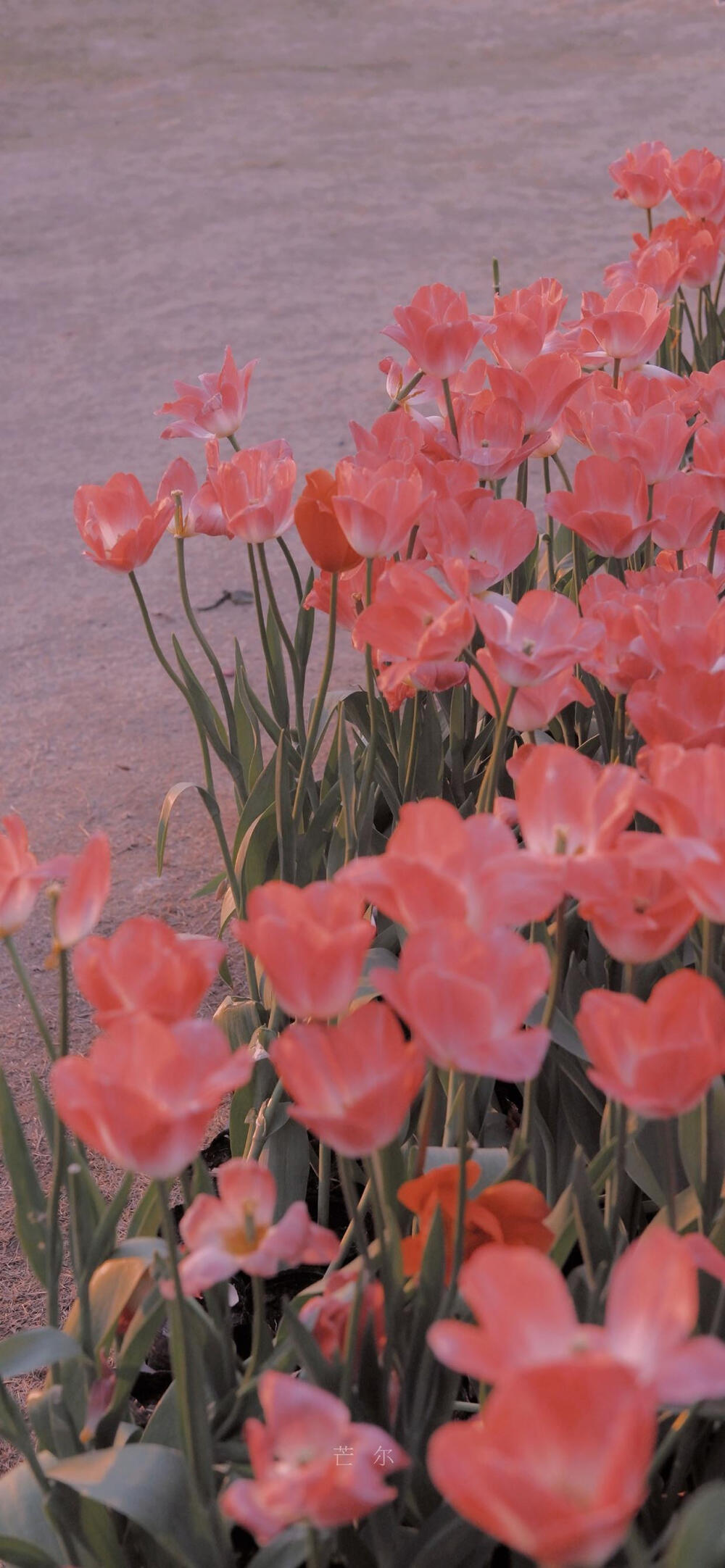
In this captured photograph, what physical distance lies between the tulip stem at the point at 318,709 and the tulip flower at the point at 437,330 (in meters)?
0.20

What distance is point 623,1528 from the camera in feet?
1.14

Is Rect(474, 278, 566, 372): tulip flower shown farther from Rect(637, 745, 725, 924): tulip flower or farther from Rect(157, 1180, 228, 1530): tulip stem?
Rect(157, 1180, 228, 1530): tulip stem

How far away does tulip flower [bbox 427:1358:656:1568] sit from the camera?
333 millimetres

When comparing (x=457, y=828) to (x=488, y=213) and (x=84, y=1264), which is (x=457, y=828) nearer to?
(x=84, y=1264)

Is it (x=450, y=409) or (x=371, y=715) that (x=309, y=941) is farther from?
(x=450, y=409)

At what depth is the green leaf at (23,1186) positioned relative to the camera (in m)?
0.71

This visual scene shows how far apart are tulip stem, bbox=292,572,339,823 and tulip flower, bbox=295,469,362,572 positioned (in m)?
0.03

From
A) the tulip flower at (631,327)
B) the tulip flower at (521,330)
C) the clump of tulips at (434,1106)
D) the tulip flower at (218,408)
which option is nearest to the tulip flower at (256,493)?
the clump of tulips at (434,1106)

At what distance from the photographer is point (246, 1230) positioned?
521mm

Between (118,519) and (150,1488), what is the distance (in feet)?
2.14

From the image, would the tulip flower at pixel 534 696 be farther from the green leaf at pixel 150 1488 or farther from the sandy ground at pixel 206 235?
the sandy ground at pixel 206 235

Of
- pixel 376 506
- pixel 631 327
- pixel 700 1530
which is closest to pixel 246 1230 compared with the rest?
pixel 700 1530

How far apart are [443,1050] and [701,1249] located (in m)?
0.12

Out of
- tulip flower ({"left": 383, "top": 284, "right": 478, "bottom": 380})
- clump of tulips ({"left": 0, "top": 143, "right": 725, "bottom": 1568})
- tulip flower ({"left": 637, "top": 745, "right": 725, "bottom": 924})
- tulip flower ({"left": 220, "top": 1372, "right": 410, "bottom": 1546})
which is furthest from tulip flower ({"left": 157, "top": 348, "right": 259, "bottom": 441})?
tulip flower ({"left": 220, "top": 1372, "right": 410, "bottom": 1546})
